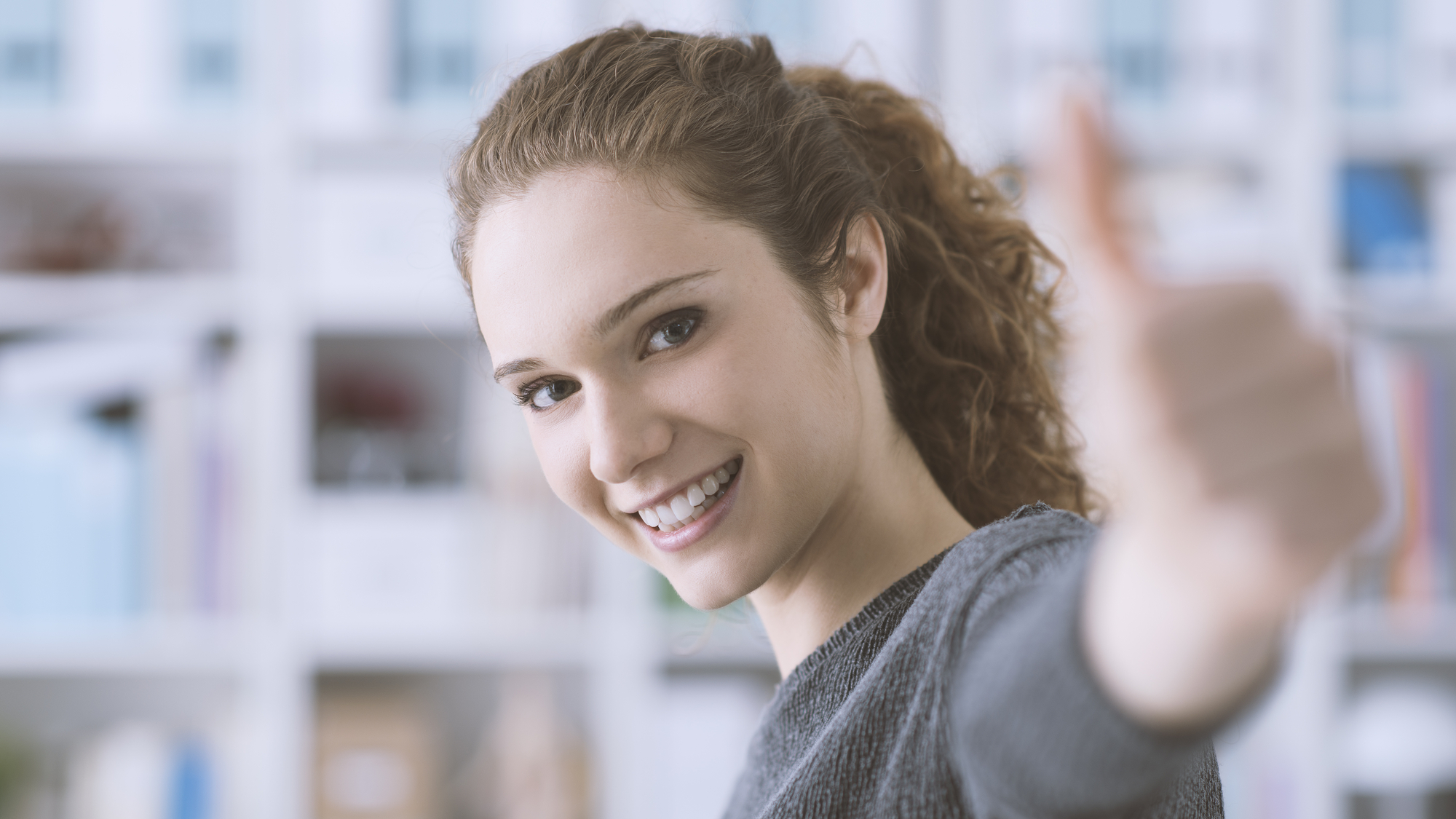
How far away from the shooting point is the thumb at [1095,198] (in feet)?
0.99

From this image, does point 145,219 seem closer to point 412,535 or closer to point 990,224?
point 412,535

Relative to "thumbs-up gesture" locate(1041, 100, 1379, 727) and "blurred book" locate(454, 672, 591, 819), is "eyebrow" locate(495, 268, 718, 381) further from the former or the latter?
"blurred book" locate(454, 672, 591, 819)

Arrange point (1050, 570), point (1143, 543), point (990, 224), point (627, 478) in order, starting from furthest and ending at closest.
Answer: point (990, 224), point (627, 478), point (1050, 570), point (1143, 543)

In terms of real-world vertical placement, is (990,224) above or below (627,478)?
above

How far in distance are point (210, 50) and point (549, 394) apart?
1.29 m

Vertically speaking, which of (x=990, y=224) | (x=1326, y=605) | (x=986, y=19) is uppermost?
(x=986, y=19)

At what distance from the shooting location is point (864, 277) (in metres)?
0.81

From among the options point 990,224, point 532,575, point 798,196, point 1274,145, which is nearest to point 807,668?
point 798,196

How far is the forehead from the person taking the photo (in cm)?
67

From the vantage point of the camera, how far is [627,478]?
0.73m

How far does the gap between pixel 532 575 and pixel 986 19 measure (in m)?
1.12

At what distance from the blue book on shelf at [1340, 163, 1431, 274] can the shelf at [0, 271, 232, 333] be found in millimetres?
1775

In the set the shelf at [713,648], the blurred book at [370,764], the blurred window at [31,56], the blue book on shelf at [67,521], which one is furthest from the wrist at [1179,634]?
the blurred window at [31,56]

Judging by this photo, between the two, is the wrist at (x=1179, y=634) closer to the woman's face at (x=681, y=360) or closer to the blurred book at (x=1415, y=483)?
the woman's face at (x=681, y=360)
